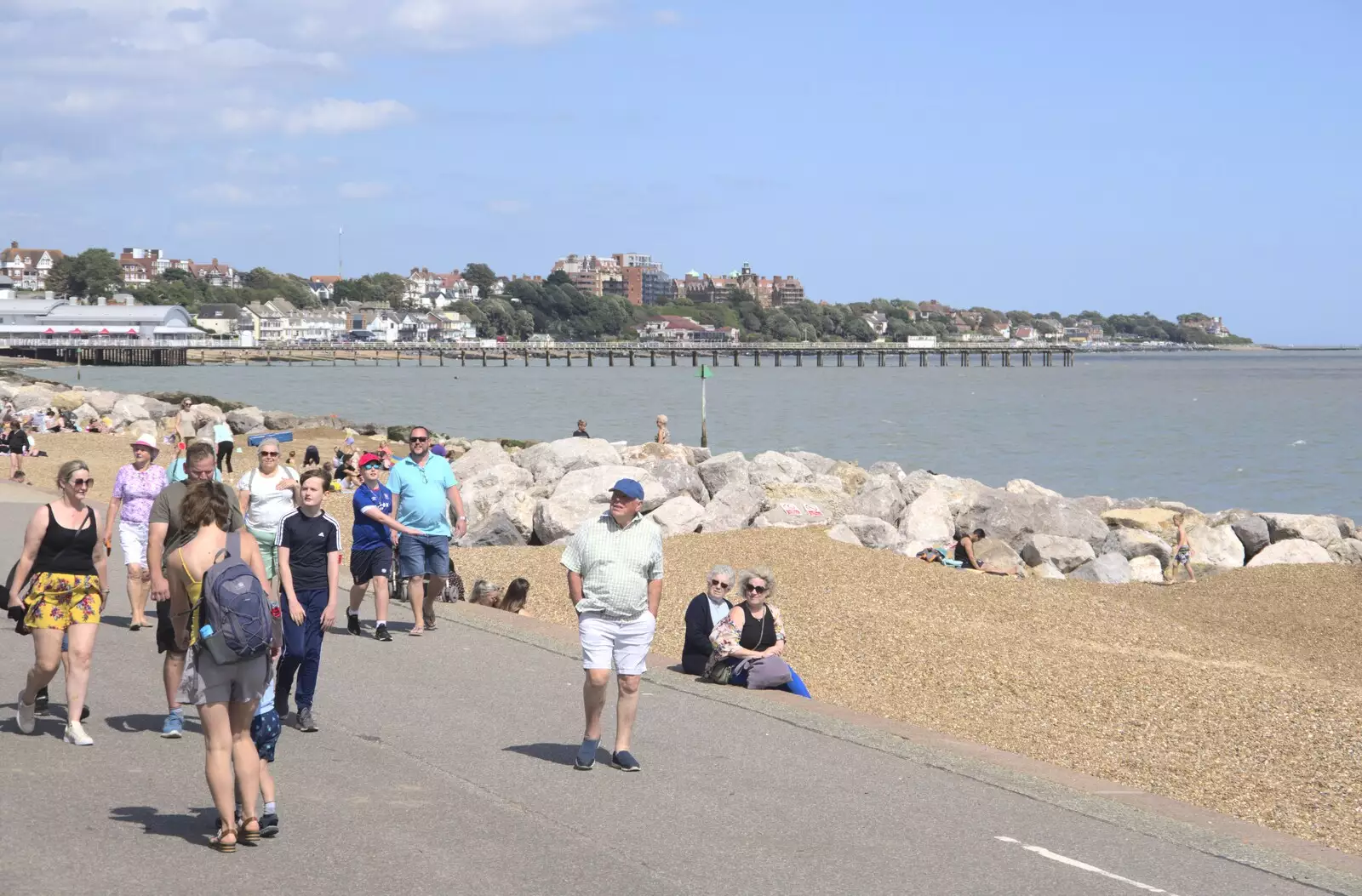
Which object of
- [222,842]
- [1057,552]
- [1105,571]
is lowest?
[1105,571]

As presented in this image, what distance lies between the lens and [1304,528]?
972 inches

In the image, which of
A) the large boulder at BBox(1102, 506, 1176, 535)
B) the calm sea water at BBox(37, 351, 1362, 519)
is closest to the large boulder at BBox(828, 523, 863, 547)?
the large boulder at BBox(1102, 506, 1176, 535)

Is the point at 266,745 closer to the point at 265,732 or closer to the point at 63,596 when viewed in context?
the point at 265,732

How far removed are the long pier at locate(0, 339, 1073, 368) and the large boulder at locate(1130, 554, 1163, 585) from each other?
117m

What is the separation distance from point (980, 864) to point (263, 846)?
318 cm

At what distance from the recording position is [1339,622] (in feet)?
51.6

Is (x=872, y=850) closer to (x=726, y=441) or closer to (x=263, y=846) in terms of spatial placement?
(x=263, y=846)

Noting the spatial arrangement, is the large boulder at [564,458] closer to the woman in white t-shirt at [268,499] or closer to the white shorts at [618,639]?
→ the woman in white t-shirt at [268,499]

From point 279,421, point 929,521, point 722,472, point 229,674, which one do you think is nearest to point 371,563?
point 229,674

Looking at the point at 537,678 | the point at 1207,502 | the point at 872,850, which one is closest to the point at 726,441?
the point at 1207,502

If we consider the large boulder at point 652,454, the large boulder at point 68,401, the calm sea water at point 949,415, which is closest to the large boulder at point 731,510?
the large boulder at point 652,454

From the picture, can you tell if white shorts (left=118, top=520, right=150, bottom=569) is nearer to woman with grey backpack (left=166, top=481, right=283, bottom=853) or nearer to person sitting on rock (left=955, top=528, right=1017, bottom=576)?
woman with grey backpack (left=166, top=481, right=283, bottom=853)

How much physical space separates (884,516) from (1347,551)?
24.3 ft

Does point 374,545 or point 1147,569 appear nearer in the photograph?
point 374,545
